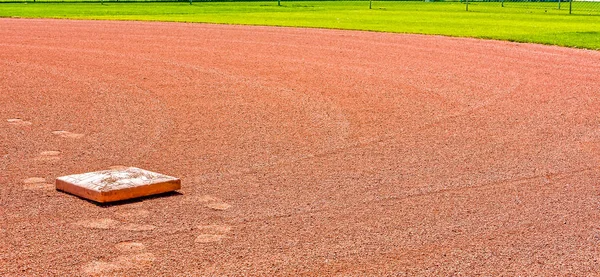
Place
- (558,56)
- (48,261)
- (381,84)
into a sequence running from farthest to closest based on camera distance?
(558,56) → (381,84) → (48,261)

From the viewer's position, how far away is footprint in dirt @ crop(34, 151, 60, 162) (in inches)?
328

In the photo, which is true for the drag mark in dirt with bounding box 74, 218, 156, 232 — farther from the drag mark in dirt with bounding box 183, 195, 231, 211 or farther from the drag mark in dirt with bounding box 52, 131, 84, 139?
the drag mark in dirt with bounding box 52, 131, 84, 139

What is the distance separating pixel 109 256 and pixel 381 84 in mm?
8866

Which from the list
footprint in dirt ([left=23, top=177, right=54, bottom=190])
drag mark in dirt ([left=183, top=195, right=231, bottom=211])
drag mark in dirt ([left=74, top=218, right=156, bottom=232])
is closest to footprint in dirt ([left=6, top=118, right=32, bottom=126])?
footprint in dirt ([left=23, top=177, right=54, bottom=190])

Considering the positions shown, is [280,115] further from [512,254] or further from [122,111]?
[512,254]

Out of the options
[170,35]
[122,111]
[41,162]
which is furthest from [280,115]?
[170,35]

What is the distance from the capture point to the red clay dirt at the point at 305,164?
5742mm

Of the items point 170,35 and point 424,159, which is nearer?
point 424,159

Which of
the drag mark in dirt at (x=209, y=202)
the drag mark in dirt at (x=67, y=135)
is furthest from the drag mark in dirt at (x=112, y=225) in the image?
the drag mark in dirt at (x=67, y=135)

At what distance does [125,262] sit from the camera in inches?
216

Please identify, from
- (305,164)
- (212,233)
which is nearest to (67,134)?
(305,164)

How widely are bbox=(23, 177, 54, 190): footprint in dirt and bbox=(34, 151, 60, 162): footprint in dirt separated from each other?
29.1 inches

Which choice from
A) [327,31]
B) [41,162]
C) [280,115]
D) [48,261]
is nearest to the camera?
[48,261]

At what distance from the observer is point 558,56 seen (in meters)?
18.8
